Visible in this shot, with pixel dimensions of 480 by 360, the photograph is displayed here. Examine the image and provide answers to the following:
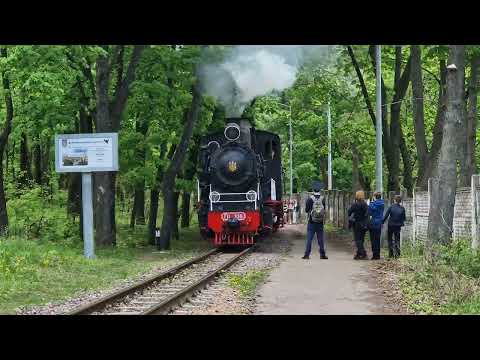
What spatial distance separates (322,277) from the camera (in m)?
14.1

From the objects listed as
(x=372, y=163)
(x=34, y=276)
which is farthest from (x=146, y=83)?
(x=372, y=163)

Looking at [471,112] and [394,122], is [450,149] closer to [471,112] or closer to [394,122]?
→ [471,112]

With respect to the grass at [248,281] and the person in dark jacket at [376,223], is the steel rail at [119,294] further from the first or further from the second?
the person in dark jacket at [376,223]

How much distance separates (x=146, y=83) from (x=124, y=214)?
27682mm

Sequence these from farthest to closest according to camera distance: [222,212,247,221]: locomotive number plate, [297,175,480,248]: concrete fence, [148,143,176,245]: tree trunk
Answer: [148,143,176,245]: tree trunk
[222,212,247,221]: locomotive number plate
[297,175,480,248]: concrete fence

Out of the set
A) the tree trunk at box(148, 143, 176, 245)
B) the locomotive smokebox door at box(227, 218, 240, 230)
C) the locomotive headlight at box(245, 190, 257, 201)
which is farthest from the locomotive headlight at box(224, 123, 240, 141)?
the tree trunk at box(148, 143, 176, 245)

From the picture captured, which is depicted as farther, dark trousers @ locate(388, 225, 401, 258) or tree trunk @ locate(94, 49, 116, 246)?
tree trunk @ locate(94, 49, 116, 246)

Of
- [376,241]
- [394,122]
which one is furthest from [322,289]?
[394,122]

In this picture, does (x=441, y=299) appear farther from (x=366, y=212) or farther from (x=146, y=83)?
(x=146, y=83)

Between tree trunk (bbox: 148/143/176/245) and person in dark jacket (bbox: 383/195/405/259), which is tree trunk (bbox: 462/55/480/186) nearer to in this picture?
person in dark jacket (bbox: 383/195/405/259)

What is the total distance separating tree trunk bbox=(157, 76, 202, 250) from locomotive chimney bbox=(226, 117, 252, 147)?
1295 millimetres

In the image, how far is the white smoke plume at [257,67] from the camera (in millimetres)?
22016

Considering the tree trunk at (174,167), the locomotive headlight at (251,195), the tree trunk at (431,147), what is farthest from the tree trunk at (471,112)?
the tree trunk at (174,167)

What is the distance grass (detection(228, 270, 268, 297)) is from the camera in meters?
12.4
